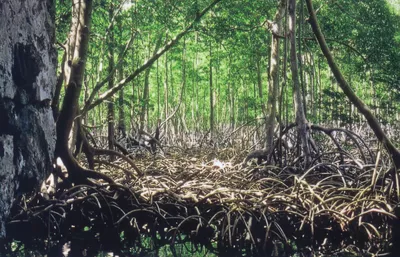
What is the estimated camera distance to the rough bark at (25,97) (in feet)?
12.6

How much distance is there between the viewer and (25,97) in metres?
4.08

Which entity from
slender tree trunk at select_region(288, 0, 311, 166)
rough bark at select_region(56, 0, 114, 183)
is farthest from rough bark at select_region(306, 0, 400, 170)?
rough bark at select_region(56, 0, 114, 183)

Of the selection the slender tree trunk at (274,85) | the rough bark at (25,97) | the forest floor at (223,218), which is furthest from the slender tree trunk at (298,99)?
the rough bark at (25,97)

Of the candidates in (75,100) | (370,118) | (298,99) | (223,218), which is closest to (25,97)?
(75,100)

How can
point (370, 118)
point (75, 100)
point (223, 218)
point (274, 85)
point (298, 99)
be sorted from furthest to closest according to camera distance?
point (274, 85)
point (298, 99)
point (75, 100)
point (370, 118)
point (223, 218)

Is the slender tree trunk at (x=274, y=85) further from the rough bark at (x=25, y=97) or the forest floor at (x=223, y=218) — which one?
the rough bark at (x=25, y=97)

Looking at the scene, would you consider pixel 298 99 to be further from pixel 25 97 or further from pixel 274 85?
pixel 25 97

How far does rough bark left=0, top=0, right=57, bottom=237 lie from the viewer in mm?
3848

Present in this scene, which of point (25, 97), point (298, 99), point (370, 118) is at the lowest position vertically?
point (370, 118)

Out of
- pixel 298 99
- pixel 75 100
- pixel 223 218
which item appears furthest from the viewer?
pixel 298 99

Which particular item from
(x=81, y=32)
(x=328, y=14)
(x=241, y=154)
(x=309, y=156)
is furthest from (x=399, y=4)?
(x=81, y=32)

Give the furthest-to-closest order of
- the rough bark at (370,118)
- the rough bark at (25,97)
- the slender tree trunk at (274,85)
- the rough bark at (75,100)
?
the slender tree trunk at (274,85), the rough bark at (75,100), the rough bark at (370,118), the rough bark at (25,97)

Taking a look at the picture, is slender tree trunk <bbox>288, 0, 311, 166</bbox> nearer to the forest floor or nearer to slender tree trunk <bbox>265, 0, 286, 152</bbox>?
the forest floor

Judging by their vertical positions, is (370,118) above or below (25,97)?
below
